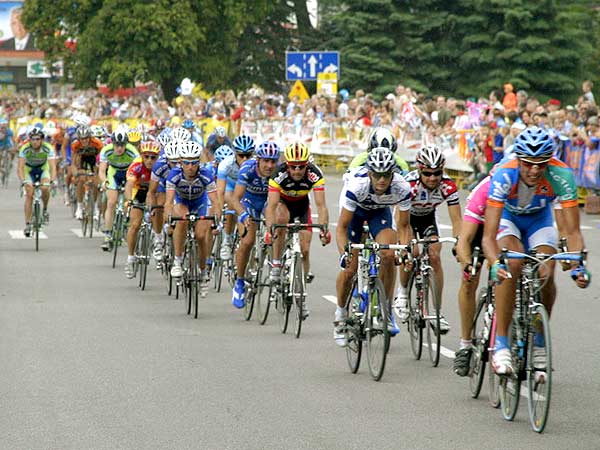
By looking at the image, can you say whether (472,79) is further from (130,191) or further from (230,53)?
(130,191)

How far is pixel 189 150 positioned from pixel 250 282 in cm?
172

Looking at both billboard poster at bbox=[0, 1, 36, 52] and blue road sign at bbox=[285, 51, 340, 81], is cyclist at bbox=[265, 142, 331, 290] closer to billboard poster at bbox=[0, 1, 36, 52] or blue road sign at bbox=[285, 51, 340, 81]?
A: blue road sign at bbox=[285, 51, 340, 81]

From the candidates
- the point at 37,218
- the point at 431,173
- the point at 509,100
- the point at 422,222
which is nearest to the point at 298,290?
the point at 422,222

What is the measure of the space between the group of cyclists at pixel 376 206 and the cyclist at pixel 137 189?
0.06 feet

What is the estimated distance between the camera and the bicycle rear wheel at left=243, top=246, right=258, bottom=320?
14523 millimetres

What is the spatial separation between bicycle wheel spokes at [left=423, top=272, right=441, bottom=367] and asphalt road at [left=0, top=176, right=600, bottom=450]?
0.47 ft

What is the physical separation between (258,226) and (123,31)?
50.3m

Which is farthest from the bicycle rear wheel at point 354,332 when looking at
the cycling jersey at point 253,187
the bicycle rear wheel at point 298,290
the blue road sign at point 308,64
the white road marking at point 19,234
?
the blue road sign at point 308,64

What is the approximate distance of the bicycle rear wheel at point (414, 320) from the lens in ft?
38.8

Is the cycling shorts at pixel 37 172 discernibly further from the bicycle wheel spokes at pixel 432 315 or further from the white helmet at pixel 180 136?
the bicycle wheel spokes at pixel 432 315

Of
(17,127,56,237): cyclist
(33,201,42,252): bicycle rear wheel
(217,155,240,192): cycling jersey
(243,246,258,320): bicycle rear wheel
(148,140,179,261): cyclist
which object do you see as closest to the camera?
(243,246,258,320): bicycle rear wheel

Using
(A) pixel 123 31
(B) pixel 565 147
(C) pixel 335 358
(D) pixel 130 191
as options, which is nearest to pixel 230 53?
(A) pixel 123 31

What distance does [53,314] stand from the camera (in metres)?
14.9

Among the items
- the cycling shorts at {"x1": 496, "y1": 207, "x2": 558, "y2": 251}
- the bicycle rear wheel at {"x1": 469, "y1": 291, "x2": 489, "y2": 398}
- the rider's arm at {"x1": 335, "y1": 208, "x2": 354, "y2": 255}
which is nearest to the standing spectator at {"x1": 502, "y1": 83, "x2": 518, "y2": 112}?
the rider's arm at {"x1": 335, "y1": 208, "x2": 354, "y2": 255}
